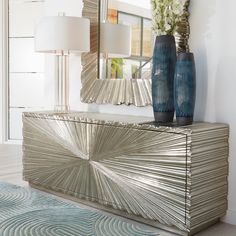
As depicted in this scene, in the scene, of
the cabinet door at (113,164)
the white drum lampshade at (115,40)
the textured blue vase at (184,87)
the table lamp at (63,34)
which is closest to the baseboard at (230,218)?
the cabinet door at (113,164)

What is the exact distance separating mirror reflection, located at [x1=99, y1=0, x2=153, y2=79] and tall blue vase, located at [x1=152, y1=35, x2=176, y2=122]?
40 centimetres

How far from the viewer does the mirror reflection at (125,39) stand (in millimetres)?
2658

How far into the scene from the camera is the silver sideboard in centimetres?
198

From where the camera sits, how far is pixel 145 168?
214 centimetres

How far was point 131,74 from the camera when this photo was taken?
2762 millimetres

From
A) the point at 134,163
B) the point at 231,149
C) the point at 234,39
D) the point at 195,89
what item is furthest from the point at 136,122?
the point at 234,39

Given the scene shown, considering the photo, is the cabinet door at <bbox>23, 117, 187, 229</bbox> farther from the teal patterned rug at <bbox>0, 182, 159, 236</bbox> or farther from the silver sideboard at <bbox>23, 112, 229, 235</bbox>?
the teal patterned rug at <bbox>0, 182, 159, 236</bbox>

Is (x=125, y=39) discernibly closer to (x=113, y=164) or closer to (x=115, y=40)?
(x=115, y=40)

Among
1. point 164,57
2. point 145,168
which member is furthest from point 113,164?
point 164,57

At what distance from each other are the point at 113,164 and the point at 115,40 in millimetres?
1054

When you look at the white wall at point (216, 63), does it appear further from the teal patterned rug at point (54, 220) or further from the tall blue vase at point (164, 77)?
the teal patterned rug at point (54, 220)

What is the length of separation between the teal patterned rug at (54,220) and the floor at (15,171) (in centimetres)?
29

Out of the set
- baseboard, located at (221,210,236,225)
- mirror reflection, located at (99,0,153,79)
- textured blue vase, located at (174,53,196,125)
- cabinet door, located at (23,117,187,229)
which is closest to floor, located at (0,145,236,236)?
baseboard, located at (221,210,236,225)

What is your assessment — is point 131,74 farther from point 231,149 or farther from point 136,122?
point 231,149
